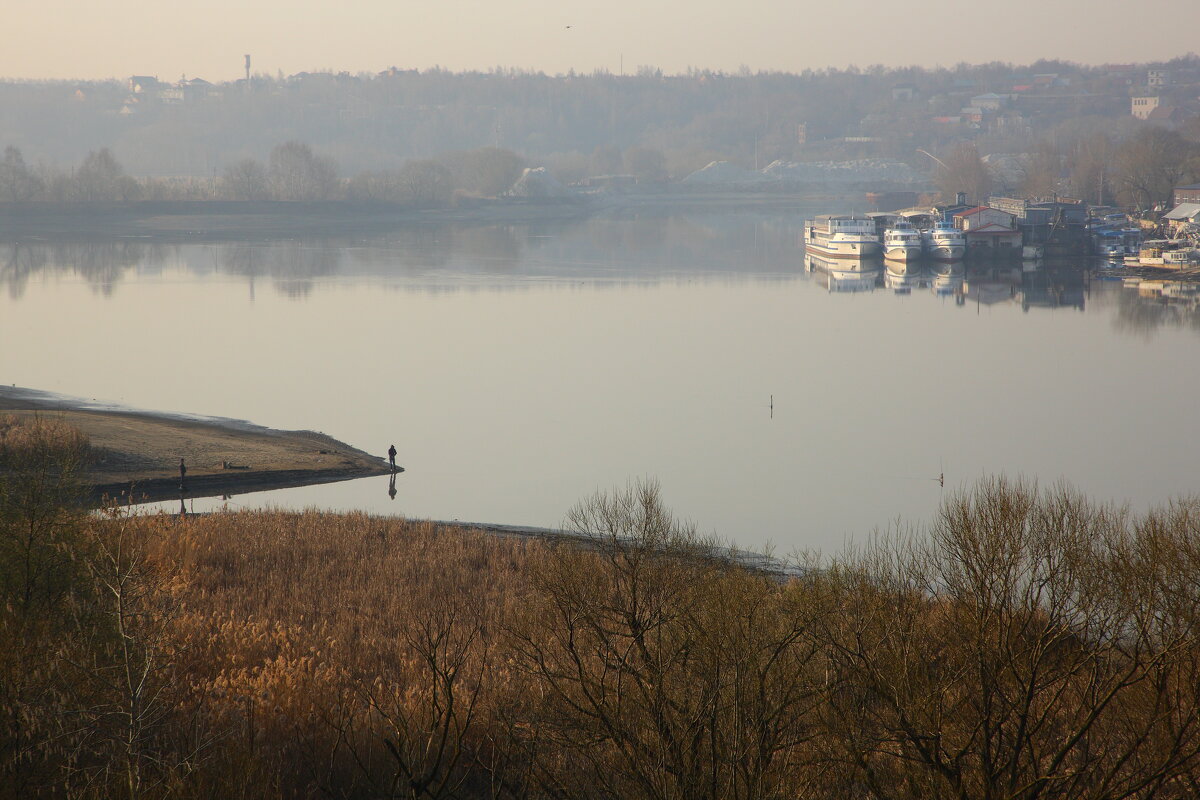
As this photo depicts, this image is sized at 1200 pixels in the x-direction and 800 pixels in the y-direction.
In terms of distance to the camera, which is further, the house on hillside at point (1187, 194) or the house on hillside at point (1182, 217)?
the house on hillside at point (1187, 194)

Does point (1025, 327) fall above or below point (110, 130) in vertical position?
below

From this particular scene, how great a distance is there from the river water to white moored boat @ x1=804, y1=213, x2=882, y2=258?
493 cm

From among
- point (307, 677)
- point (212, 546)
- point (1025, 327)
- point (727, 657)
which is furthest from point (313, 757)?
point (1025, 327)

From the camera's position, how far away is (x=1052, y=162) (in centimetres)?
9738

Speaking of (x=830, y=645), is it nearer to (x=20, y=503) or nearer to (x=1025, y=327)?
(x=20, y=503)

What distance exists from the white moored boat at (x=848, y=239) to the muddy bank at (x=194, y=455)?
1769 inches

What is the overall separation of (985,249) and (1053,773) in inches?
2332

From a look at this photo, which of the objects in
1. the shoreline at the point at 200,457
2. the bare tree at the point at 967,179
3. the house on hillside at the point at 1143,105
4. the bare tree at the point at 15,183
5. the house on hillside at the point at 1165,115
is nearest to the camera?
the shoreline at the point at 200,457

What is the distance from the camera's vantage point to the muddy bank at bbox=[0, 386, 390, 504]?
18.3 metres

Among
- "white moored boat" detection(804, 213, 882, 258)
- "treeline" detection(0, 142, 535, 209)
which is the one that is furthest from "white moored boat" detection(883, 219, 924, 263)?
"treeline" detection(0, 142, 535, 209)

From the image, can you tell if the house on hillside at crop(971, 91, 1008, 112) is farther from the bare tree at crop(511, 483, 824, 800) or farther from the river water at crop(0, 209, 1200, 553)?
the bare tree at crop(511, 483, 824, 800)

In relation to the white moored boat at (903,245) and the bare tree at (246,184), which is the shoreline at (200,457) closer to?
the white moored boat at (903,245)

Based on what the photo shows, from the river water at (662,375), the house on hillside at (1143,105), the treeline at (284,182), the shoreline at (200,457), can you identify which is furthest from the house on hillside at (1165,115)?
the shoreline at (200,457)

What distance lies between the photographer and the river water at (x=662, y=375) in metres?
20.0
